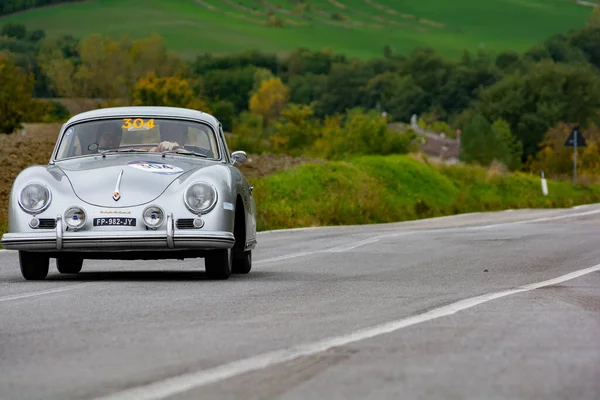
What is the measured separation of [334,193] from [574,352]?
29306mm

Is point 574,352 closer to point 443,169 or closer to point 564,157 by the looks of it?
point 443,169

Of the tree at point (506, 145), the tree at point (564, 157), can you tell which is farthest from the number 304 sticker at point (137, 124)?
the tree at point (506, 145)

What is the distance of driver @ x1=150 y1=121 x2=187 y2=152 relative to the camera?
14165 millimetres

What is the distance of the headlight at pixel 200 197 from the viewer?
1273 centimetres

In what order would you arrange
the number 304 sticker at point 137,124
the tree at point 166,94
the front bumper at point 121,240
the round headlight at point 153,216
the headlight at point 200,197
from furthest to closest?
the tree at point 166,94, the number 304 sticker at point 137,124, the headlight at point 200,197, the round headlight at point 153,216, the front bumper at point 121,240

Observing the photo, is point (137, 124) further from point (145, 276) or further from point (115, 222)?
point (115, 222)

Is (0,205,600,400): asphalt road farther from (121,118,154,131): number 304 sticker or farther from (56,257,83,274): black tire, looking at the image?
(121,118,154,131): number 304 sticker

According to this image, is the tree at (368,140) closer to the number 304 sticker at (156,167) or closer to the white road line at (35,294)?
the number 304 sticker at (156,167)

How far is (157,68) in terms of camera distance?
168 meters

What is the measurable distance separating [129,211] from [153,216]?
0.71 feet

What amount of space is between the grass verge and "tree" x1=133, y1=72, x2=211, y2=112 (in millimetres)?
54528

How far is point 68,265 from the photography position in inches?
573

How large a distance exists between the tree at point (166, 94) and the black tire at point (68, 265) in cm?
9191

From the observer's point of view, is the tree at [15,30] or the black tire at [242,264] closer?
the black tire at [242,264]
